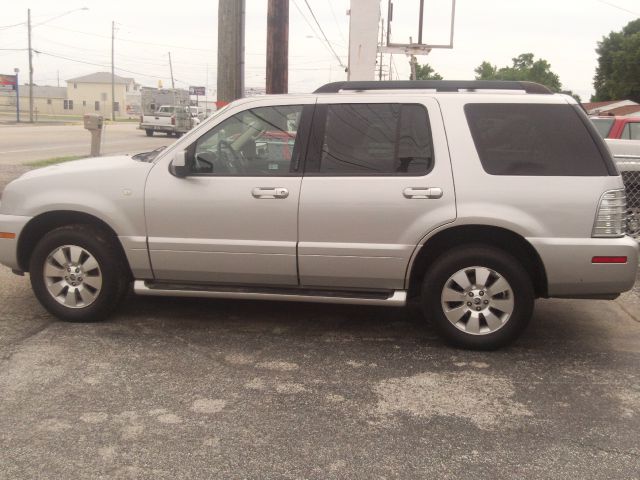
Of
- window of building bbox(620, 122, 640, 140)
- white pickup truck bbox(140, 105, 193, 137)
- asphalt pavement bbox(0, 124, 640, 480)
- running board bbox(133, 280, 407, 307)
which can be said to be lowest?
asphalt pavement bbox(0, 124, 640, 480)

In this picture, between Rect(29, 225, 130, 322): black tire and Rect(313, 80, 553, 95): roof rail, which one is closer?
Rect(313, 80, 553, 95): roof rail

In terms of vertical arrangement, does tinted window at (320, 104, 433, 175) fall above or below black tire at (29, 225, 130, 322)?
above

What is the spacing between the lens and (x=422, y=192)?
448 centimetres

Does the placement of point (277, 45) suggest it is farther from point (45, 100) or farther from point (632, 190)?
point (45, 100)

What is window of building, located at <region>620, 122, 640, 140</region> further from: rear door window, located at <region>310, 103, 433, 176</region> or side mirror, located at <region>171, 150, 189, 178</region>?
side mirror, located at <region>171, 150, 189, 178</region>

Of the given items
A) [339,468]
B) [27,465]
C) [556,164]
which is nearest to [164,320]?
[27,465]

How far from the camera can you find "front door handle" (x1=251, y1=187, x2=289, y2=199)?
4637mm

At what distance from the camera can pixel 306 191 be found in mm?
4629

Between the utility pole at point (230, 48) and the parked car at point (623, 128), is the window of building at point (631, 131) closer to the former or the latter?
the parked car at point (623, 128)

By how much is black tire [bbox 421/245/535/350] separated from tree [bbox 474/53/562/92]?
3316 inches

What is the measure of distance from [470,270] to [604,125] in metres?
7.84

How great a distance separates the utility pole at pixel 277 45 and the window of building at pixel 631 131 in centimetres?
575

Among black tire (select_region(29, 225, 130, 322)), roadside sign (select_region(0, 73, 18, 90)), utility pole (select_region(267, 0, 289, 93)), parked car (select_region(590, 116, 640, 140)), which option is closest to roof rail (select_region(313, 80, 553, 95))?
black tire (select_region(29, 225, 130, 322))

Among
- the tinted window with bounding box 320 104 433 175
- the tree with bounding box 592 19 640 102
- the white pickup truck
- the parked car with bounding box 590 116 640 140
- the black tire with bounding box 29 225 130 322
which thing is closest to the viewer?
the tinted window with bounding box 320 104 433 175
